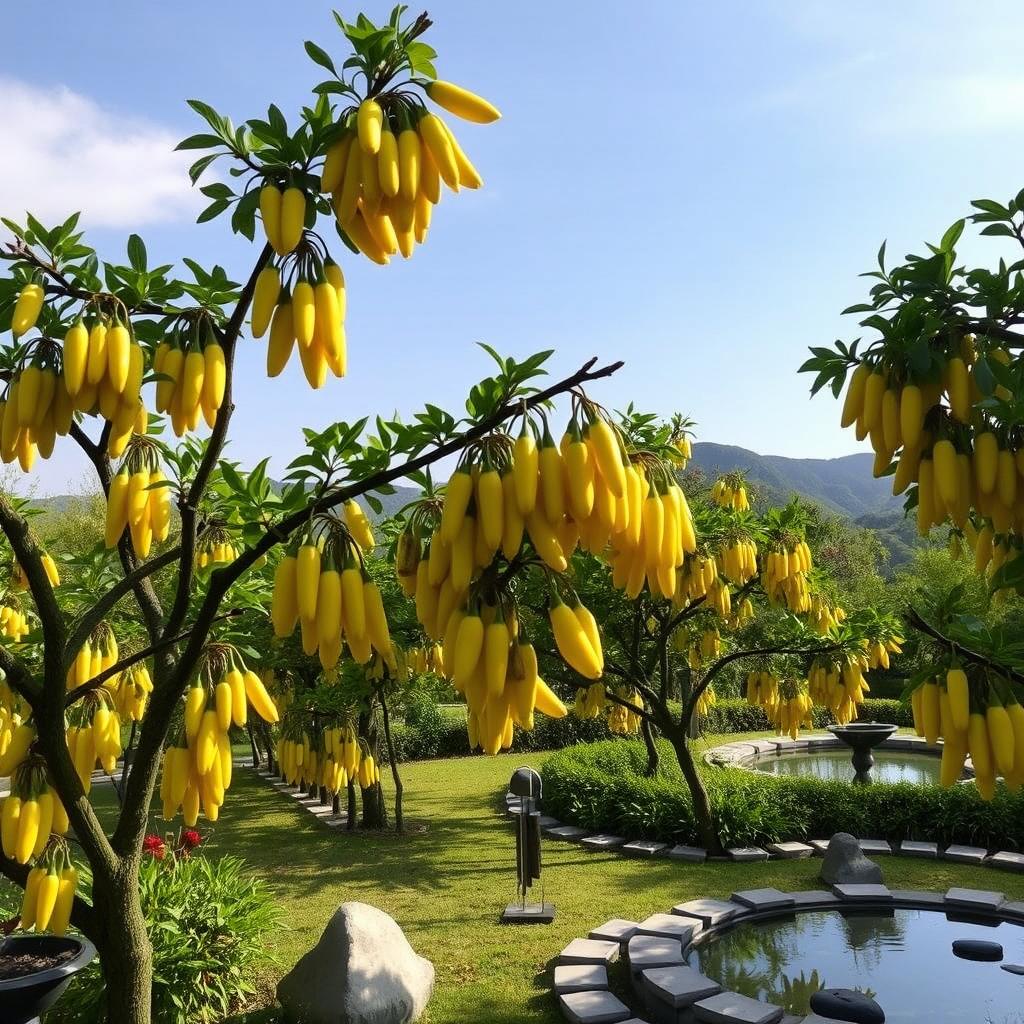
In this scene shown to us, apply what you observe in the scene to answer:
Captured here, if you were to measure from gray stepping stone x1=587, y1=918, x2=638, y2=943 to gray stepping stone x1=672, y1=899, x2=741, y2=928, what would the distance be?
1.40 ft

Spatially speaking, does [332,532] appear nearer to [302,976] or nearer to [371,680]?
[302,976]

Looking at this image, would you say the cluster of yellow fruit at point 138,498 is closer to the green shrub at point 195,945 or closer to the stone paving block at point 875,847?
the green shrub at point 195,945

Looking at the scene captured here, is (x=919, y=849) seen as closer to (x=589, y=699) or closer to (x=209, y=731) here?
(x=589, y=699)

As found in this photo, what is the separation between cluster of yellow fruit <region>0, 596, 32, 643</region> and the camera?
585cm

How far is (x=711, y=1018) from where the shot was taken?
4848 mm

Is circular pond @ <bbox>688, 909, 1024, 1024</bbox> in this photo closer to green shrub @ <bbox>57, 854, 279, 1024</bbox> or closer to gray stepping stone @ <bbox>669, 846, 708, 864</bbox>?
gray stepping stone @ <bbox>669, 846, 708, 864</bbox>

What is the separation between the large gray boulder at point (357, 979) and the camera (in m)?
4.98

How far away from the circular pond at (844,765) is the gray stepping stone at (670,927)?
9293 mm

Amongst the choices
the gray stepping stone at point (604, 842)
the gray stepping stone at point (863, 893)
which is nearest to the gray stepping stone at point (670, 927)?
the gray stepping stone at point (863, 893)

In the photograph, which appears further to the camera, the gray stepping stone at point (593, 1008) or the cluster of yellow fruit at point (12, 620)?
the cluster of yellow fruit at point (12, 620)

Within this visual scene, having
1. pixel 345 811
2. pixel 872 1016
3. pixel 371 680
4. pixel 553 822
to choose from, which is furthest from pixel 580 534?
pixel 345 811

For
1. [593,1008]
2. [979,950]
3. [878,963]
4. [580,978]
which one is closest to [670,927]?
[580,978]

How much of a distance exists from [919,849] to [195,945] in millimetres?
7558

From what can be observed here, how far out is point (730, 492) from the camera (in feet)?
34.0
